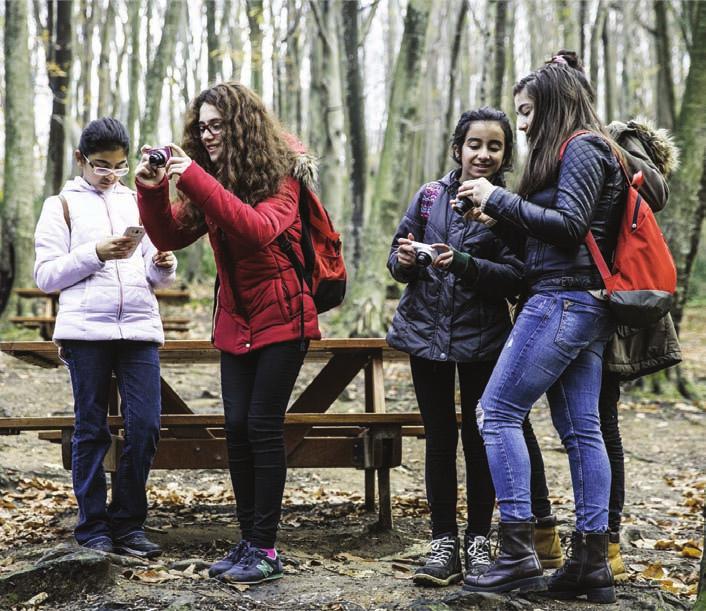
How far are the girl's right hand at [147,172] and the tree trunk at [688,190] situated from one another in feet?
23.9

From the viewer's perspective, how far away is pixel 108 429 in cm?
414

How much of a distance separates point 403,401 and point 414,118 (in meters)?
4.54

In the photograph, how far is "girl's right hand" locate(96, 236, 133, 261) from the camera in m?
3.96

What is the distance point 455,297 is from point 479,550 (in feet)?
3.41

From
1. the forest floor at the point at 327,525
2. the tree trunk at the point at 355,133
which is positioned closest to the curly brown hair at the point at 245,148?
the forest floor at the point at 327,525

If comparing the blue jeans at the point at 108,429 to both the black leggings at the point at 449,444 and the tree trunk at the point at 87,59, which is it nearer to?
the black leggings at the point at 449,444

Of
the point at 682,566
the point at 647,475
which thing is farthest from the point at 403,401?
the point at 682,566

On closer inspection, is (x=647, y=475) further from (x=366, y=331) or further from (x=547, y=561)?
(x=366, y=331)

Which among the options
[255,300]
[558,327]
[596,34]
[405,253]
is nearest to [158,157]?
[255,300]

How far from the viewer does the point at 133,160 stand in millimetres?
19359

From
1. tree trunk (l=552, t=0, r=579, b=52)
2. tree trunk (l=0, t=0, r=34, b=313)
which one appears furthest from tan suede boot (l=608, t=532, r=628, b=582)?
tree trunk (l=552, t=0, r=579, b=52)

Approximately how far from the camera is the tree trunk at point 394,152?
1231 centimetres

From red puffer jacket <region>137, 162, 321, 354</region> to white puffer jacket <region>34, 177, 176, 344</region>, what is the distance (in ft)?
1.28

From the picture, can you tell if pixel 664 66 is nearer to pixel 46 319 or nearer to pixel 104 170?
pixel 46 319
